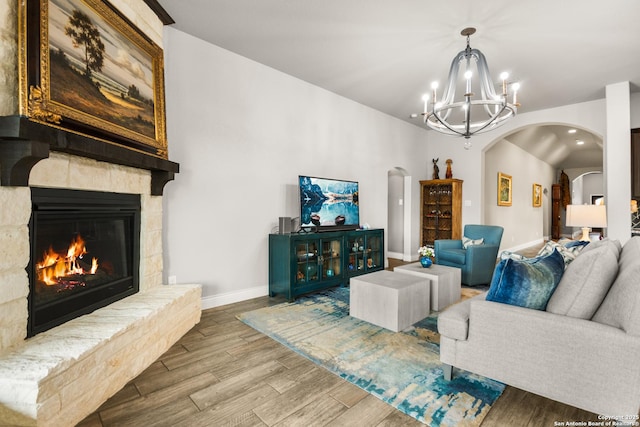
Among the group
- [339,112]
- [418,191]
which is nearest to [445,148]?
[418,191]

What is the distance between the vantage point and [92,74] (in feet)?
6.79

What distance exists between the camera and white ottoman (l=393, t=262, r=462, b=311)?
3.30 metres

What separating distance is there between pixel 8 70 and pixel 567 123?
268 inches

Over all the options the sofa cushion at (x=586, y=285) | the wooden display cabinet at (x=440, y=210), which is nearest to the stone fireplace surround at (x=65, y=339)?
the sofa cushion at (x=586, y=285)

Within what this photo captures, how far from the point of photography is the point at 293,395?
1.85 metres

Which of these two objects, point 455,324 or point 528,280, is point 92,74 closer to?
point 455,324

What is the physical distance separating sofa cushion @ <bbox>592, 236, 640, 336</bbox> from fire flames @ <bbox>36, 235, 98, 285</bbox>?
3.09 metres

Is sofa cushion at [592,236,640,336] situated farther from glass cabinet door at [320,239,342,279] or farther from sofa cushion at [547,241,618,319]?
glass cabinet door at [320,239,342,279]

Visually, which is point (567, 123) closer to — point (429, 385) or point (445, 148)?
point (445, 148)

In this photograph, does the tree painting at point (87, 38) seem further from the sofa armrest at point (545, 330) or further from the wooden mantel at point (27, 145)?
the sofa armrest at point (545, 330)

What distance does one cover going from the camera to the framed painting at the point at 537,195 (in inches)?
373

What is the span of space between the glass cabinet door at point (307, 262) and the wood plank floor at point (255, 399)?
1428mm

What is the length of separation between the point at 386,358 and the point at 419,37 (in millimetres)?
3062

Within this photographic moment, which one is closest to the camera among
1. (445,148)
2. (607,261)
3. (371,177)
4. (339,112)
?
(607,261)
